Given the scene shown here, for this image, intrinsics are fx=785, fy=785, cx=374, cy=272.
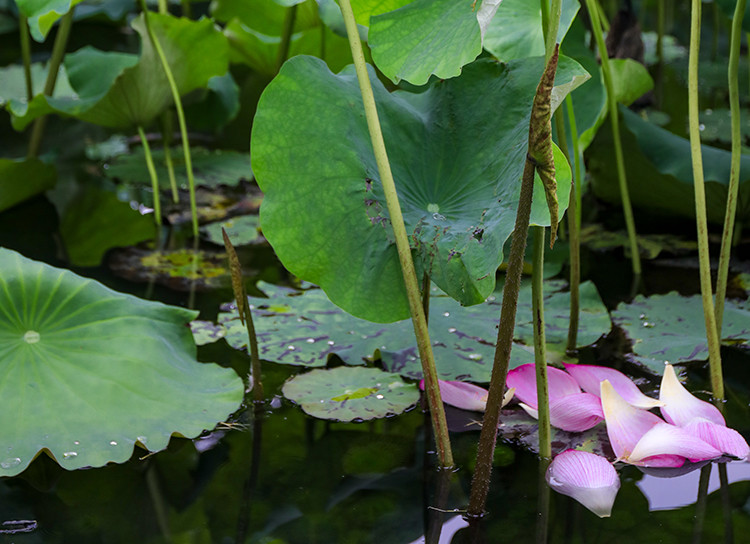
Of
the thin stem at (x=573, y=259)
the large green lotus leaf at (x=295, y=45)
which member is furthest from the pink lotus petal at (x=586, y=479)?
the large green lotus leaf at (x=295, y=45)

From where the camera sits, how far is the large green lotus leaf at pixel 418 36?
825 mm

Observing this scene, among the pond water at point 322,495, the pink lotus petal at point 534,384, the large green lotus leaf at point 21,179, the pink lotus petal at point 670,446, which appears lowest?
the pond water at point 322,495

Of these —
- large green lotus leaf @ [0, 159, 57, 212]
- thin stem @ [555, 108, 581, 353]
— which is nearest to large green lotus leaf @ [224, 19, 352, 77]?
large green lotus leaf @ [0, 159, 57, 212]

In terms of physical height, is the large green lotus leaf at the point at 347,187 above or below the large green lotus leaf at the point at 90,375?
above

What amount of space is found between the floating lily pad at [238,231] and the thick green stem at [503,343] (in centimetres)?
102

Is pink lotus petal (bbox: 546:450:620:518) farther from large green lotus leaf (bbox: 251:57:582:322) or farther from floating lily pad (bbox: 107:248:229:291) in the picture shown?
floating lily pad (bbox: 107:248:229:291)

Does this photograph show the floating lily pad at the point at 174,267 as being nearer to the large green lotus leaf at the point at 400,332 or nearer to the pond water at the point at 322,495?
the large green lotus leaf at the point at 400,332

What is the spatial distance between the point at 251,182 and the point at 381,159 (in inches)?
54.8

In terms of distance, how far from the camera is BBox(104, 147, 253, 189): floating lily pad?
2.05 m

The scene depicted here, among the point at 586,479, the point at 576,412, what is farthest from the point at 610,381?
the point at 586,479

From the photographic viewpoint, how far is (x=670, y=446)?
93cm

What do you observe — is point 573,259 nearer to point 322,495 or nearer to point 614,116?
point 614,116

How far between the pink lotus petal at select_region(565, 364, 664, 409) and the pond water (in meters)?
0.12

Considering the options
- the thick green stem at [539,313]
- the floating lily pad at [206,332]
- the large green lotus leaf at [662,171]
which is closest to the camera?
the thick green stem at [539,313]
